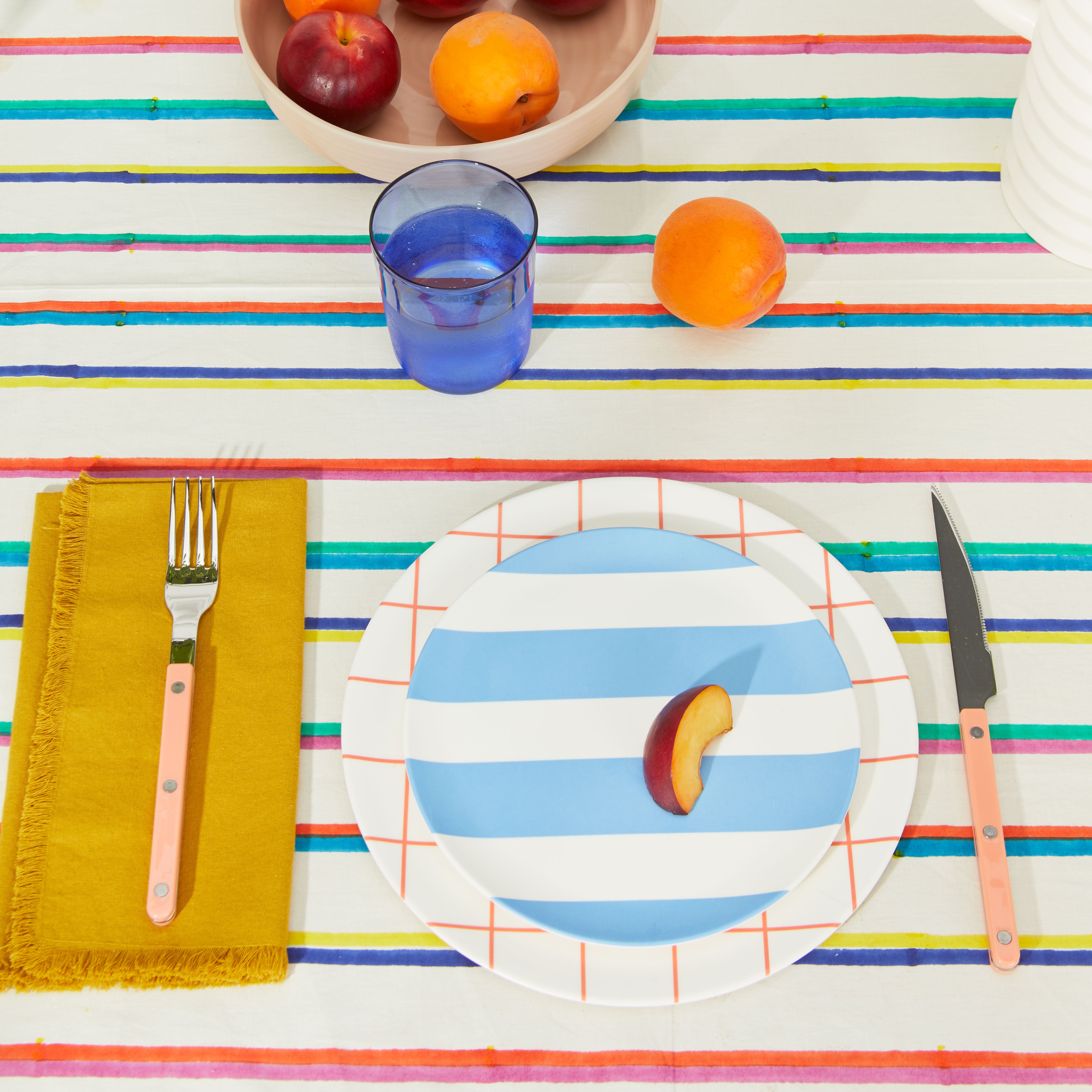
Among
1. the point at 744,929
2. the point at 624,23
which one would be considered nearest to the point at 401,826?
the point at 744,929

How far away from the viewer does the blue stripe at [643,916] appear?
0.54 m

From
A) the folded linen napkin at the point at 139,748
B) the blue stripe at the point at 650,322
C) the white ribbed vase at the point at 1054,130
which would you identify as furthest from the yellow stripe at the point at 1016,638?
the folded linen napkin at the point at 139,748

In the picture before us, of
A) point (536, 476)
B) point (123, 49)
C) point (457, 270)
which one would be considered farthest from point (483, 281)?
point (123, 49)

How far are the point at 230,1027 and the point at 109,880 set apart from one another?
12 centimetres

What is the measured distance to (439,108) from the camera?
0.81 metres

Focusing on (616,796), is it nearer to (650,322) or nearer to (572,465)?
(572,465)

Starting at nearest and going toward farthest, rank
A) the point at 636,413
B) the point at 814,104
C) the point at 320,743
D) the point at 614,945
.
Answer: the point at 614,945, the point at 320,743, the point at 636,413, the point at 814,104

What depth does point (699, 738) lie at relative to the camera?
56cm

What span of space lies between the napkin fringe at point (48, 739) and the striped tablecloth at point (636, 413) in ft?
0.13

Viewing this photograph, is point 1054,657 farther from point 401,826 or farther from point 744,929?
point 401,826

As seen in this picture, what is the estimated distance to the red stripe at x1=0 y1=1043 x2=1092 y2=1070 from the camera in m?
0.56

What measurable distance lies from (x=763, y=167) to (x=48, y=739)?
761 millimetres

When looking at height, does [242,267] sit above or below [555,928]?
above

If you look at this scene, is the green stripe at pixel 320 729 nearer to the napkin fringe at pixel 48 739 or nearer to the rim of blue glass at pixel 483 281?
the napkin fringe at pixel 48 739
